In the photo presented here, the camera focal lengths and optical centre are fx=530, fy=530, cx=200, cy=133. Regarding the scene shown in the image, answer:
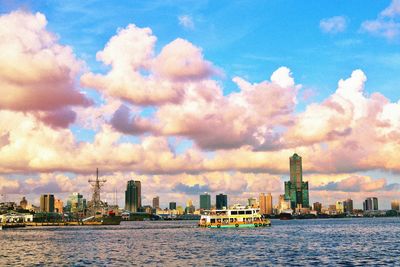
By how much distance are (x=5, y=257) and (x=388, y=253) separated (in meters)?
79.7

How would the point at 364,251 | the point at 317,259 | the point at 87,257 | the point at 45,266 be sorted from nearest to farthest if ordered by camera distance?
1. the point at 45,266
2. the point at 317,259
3. the point at 87,257
4. the point at 364,251

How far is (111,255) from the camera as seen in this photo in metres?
113

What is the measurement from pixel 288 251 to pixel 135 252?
3409cm

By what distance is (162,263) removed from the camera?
94.7 meters

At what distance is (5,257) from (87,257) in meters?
17.0

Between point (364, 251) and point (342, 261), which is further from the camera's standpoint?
point (364, 251)

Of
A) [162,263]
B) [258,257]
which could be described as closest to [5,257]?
[162,263]

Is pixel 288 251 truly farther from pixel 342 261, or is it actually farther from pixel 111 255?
pixel 111 255

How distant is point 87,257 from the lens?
109 meters

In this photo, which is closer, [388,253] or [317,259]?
[317,259]

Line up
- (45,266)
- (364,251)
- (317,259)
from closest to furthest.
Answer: (45,266), (317,259), (364,251)

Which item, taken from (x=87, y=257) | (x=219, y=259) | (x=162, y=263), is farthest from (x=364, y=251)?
(x=87, y=257)

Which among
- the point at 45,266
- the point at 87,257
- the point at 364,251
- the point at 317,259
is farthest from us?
the point at 364,251

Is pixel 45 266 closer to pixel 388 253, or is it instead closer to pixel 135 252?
pixel 135 252
